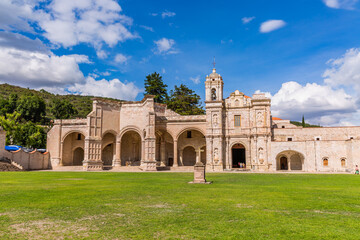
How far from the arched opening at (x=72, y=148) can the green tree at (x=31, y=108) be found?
23814 millimetres

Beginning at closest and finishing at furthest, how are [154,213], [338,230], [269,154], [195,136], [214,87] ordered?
[338,230] → [154,213] → [269,154] → [214,87] → [195,136]

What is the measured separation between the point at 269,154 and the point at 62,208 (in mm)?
29975

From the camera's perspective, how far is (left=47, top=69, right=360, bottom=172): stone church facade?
111 feet

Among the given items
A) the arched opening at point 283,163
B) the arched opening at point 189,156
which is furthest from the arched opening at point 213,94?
the arched opening at point 283,163

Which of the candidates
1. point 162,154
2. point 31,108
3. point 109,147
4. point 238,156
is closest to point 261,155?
point 238,156

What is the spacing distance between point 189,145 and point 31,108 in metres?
39.3

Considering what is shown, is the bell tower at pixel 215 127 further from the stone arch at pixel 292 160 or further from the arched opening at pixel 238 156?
the stone arch at pixel 292 160

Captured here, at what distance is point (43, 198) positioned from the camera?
10609 mm

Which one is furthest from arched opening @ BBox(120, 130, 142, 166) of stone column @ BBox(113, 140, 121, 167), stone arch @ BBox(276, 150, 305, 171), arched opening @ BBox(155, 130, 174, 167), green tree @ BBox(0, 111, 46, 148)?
stone arch @ BBox(276, 150, 305, 171)

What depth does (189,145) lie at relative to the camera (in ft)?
132

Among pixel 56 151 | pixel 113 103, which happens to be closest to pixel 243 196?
pixel 113 103

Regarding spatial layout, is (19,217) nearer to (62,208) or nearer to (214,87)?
(62,208)

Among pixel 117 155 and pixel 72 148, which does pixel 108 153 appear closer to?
pixel 117 155

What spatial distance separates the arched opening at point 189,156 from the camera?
4116 cm
